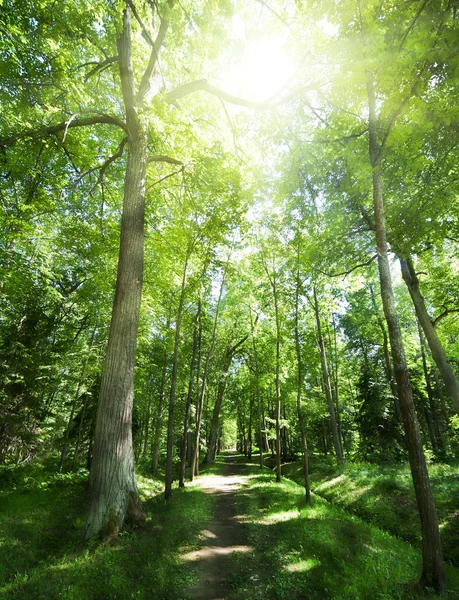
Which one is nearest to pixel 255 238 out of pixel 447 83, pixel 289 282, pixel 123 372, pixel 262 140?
pixel 289 282

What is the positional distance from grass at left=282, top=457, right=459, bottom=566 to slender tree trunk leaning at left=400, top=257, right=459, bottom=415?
3073 mm

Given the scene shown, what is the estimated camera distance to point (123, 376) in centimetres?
556

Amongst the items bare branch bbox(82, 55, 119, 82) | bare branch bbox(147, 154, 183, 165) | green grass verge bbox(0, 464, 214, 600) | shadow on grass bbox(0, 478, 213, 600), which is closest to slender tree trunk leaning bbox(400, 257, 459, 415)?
bare branch bbox(147, 154, 183, 165)

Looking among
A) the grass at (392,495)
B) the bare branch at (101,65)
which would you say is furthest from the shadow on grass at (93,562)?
the bare branch at (101,65)

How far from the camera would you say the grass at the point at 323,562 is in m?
4.46

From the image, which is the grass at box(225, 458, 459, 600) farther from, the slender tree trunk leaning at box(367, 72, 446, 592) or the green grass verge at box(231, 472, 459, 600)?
the slender tree trunk leaning at box(367, 72, 446, 592)

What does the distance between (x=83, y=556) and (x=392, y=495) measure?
10.8 m

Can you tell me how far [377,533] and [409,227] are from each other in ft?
26.0

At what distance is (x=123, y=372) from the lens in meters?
5.59

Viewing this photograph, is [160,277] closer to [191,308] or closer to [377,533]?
[191,308]

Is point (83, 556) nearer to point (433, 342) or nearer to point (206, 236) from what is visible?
point (206, 236)

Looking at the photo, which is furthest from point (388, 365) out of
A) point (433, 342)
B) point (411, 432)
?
point (411, 432)

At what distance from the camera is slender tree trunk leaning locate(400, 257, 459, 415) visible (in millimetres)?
9539

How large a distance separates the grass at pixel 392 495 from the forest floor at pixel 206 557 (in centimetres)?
112
